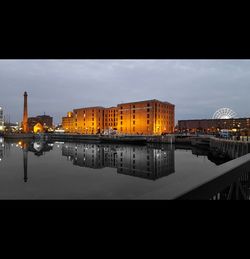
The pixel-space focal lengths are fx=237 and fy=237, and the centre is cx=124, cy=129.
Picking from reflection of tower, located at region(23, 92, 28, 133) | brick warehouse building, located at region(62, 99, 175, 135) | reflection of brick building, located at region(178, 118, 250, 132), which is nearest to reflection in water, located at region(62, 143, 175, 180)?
brick warehouse building, located at region(62, 99, 175, 135)

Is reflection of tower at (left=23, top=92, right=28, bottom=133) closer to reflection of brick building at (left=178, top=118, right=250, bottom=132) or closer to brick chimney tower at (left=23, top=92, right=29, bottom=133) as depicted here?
brick chimney tower at (left=23, top=92, right=29, bottom=133)

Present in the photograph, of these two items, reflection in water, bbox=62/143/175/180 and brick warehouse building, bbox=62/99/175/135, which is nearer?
reflection in water, bbox=62/143/175/180

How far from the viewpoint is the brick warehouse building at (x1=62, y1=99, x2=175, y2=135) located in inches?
3428

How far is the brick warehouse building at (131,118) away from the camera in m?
87.1

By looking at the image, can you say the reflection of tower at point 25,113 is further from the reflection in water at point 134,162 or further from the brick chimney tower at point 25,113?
the reflection in water at point 134,162

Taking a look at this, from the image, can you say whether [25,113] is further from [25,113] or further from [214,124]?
[214,124]

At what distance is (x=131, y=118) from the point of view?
306 ft
